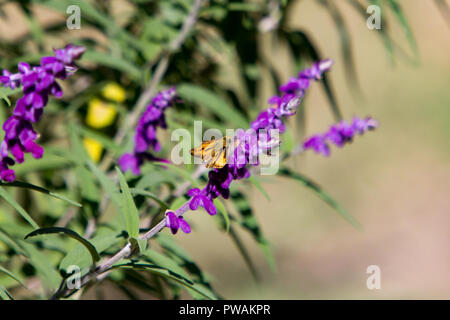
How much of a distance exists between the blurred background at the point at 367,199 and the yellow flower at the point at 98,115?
2.68m

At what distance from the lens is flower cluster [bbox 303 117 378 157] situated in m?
1.12

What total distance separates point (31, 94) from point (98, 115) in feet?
3.28

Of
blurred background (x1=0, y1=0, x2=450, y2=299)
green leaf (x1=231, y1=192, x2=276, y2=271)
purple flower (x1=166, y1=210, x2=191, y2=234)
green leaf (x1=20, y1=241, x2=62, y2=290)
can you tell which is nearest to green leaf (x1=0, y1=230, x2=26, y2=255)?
green leaf (x1=20, y1=241, x2=62, y2=290)

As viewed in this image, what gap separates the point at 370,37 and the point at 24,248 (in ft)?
19.8

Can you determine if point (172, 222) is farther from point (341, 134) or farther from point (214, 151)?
point (341, 134)

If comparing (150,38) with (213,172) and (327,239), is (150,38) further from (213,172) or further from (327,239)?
(327,239)

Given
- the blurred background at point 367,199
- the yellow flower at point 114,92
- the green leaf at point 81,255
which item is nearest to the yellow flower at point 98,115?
the yellow flower at point 114,92

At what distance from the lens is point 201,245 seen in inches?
203

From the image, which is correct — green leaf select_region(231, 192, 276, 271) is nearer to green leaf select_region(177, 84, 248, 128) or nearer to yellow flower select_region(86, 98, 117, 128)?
green leaf select_region(177, 84, 248, 128)

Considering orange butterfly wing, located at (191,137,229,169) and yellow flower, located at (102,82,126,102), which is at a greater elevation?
yellow flower, located at (102,82,126,102)

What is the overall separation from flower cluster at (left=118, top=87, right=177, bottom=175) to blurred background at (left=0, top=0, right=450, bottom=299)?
323cm

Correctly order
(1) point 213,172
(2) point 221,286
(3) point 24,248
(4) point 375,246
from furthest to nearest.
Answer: (4) point 375,246, (2) point 221,286, (3) point 24,248, (1) point 213,172

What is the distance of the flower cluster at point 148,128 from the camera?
1.02m
